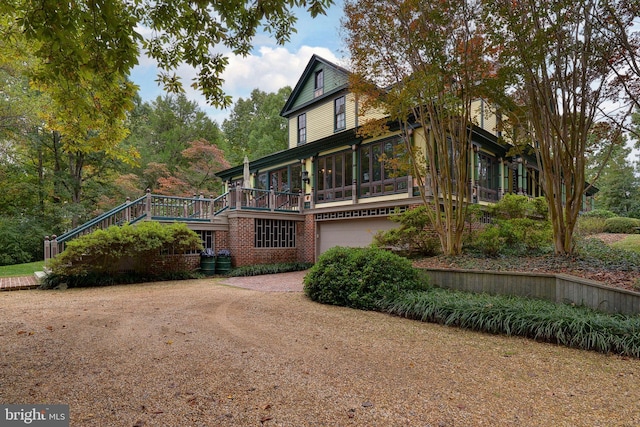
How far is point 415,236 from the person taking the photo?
996 cm

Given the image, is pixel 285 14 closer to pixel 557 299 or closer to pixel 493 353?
pixel 493 353

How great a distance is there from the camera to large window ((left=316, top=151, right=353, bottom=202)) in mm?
14414

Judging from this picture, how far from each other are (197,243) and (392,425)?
9971 mm

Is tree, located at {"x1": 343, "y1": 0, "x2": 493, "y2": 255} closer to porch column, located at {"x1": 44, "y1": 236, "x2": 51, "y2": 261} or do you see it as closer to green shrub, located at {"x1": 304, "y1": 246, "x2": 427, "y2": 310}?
green shrub, located at {"x1": 304, "y1": 246, "x2": 427, "y2": 310}

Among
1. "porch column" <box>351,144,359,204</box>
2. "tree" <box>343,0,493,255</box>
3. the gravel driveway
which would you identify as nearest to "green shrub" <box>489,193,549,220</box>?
"tree" <box>343,0,493,255</box>

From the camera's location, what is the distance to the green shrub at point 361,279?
6617mm

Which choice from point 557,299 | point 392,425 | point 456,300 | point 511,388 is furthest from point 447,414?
point 557,299

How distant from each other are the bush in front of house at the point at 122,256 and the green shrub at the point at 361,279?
548cm

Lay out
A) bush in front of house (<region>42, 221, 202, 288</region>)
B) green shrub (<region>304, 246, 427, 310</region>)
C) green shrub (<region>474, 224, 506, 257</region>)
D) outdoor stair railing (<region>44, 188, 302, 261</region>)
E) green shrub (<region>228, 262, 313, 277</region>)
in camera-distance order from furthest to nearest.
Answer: green shrub (<region>228, 262, 313, 277</region>) < outdoor stair railing (<region>44, 188, 302, 261</region>) < bush in front of house (<region>42, 221, 202, 288</region>) < green shrub (<region>474, 224, 506, 257</region>) < green shrub (<region>304, 246, 427, 310</region>)

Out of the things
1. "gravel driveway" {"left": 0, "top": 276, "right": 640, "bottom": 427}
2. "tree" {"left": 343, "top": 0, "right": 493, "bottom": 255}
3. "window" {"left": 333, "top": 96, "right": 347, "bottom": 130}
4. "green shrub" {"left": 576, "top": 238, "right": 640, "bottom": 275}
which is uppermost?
"window" {"left": 333, "top": 96, "right": 347, "bottom": 130}

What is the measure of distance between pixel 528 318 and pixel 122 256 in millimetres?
10193

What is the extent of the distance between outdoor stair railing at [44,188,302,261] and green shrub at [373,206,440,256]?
6.31 m

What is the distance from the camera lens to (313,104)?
55.6ft

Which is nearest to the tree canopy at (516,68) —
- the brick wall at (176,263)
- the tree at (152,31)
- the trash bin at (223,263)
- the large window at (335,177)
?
the tree at (152,31)
